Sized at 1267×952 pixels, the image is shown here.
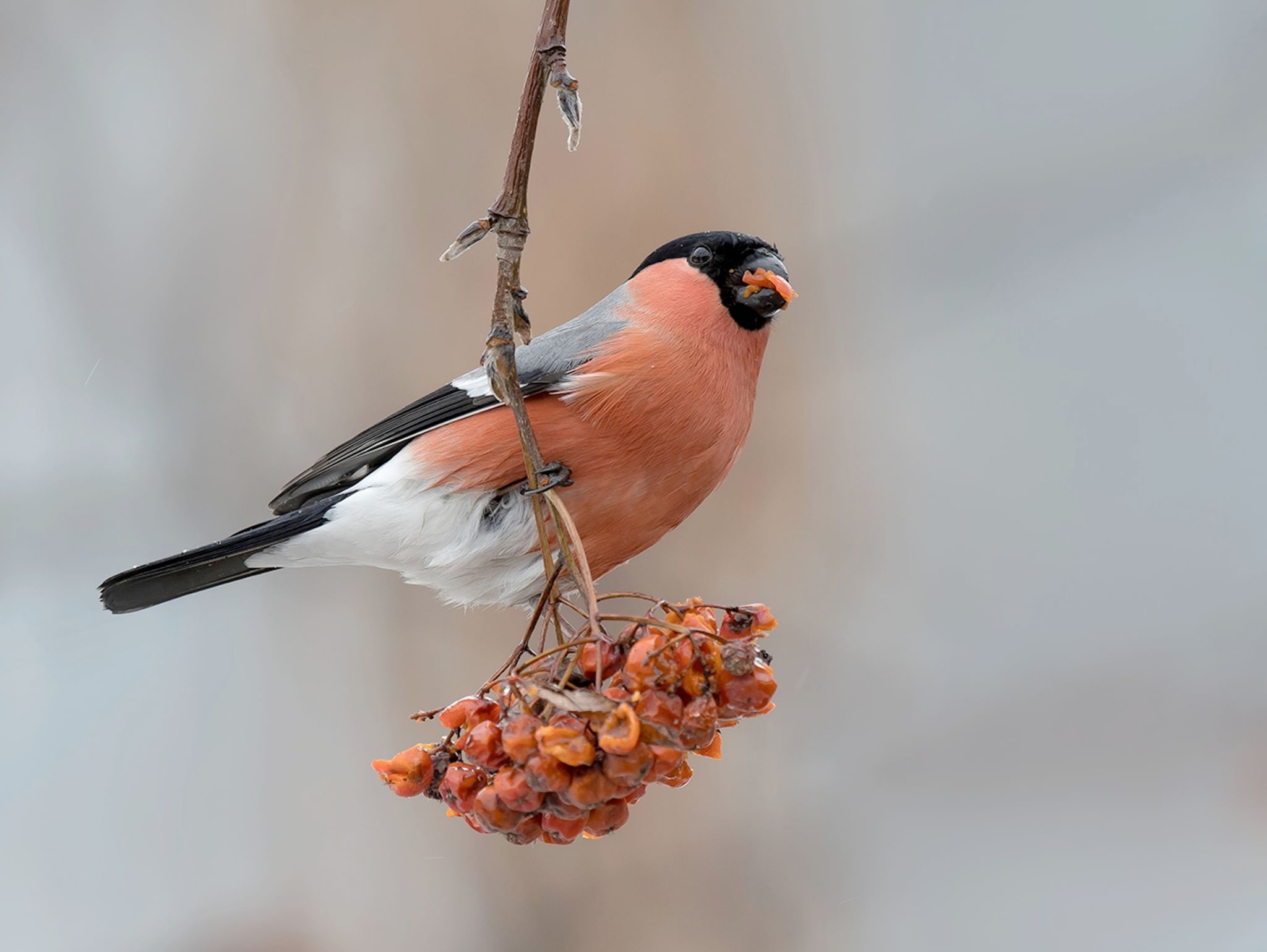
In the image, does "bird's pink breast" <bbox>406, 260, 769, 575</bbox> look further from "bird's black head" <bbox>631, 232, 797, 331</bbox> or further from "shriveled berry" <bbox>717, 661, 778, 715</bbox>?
"shriveled berry" <bbox>717, 661, 778, 715</bbox>

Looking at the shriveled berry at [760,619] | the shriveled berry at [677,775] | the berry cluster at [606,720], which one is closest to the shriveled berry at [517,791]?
the berry cluster at [606,720]

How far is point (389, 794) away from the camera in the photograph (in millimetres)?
2617

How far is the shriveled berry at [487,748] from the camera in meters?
0.87

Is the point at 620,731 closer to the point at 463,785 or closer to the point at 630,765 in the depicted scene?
the point at 630,765

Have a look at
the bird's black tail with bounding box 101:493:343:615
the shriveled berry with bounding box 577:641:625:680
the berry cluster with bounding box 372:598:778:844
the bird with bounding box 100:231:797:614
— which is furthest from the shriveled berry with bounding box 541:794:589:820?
the bird's black tail with bounding box 101:493:343:615

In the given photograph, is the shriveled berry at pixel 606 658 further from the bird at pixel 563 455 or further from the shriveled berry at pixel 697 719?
the bird at pixel 563 455

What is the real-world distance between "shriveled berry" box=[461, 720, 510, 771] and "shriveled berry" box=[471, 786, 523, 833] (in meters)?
0.02

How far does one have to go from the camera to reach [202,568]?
1.36 metres

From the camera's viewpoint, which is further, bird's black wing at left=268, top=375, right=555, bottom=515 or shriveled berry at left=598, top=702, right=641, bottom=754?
bird's black wing at left=268, top=375, right=555, bottom=515

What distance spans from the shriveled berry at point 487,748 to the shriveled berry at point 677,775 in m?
0.13

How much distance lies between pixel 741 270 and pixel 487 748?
0.77 meters

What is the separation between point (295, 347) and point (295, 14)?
843mm

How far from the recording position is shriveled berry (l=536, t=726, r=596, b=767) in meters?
0.79

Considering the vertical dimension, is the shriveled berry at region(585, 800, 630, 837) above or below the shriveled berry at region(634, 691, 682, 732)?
below
